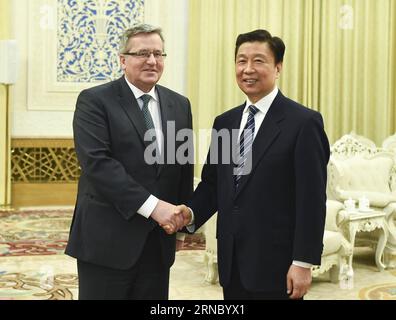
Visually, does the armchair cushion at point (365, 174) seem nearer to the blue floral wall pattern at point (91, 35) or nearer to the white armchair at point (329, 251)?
the white armchair at point (329, 251)

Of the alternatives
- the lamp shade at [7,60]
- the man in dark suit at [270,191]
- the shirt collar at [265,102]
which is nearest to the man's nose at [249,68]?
the man in dark suit at [270,191]

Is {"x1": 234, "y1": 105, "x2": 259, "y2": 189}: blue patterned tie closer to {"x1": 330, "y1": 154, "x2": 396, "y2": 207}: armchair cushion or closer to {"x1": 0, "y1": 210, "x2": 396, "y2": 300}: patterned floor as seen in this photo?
{"x1": 0, "y1": 210, "x2": 396, "y2": 300}: patterned floor

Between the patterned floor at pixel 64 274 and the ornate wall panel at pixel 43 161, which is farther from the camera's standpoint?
the ornate wall panel at pixel 43 161

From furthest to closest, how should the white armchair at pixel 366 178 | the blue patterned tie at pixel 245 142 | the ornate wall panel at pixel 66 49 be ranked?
the ornate wall panel at pixel 66 49 < the white armchair at pixel 366 178 < the blue patterned tie at pixel 245 142

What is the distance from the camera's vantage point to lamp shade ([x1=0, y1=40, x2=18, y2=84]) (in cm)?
864

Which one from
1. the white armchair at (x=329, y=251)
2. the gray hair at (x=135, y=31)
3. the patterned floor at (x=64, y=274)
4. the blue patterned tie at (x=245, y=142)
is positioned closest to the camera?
the blue patterned tie at (x=245, y=142)

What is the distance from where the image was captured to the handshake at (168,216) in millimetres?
2473

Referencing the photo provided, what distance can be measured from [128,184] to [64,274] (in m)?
3.00

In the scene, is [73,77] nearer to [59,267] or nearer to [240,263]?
[59,267]

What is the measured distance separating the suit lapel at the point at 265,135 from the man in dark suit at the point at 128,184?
1.24 ft

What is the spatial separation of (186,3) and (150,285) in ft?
24.6

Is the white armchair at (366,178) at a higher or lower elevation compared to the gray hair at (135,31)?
lower

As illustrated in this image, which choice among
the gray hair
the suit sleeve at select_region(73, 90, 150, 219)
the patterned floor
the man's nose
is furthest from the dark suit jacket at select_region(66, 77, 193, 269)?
the patterned floor
